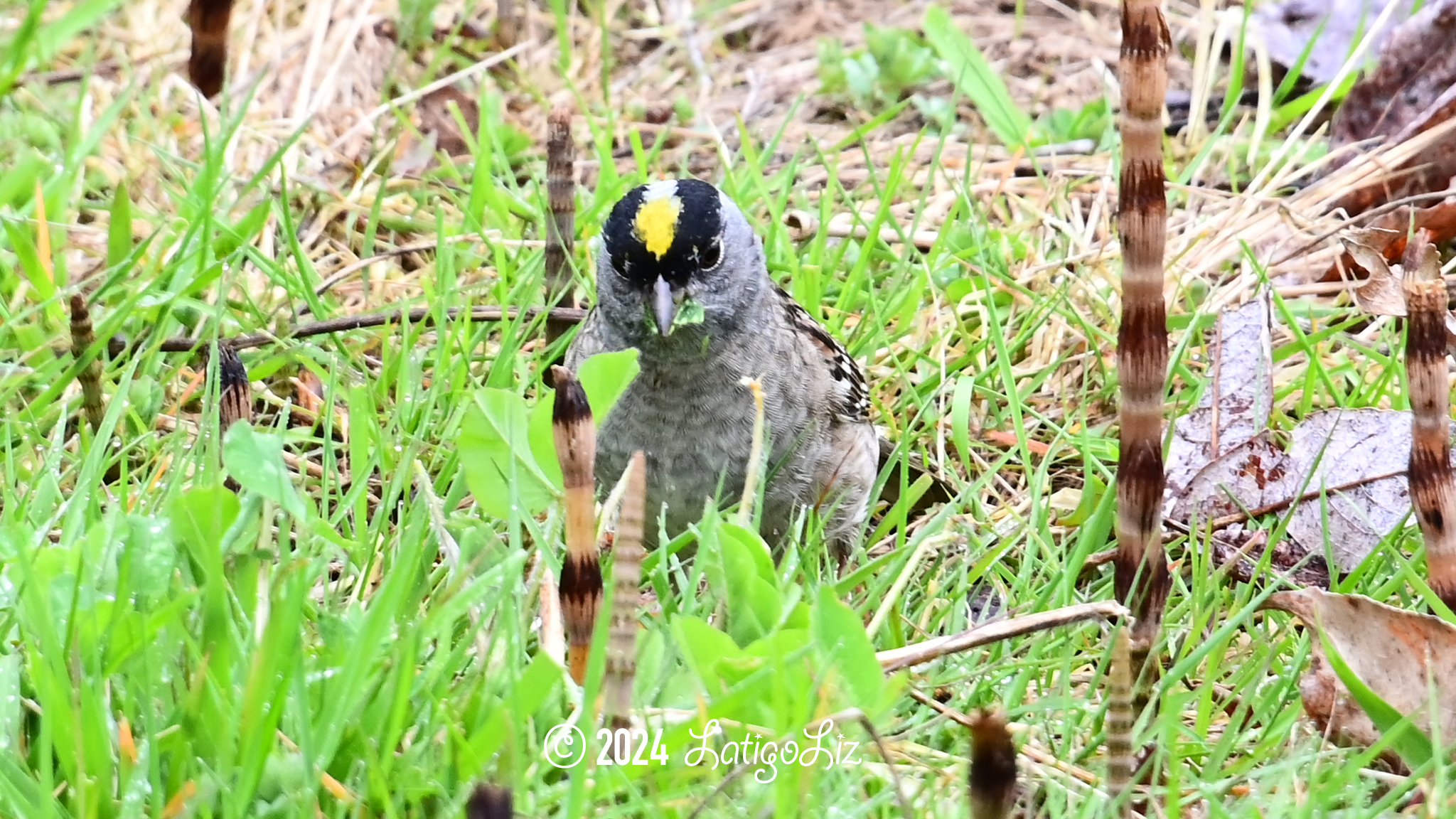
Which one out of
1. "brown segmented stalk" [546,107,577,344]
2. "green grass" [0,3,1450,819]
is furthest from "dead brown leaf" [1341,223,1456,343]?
"brown segmented stalk" [546,107,577,344]

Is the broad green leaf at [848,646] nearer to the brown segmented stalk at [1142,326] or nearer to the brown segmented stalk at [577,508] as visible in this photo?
the brown segmented stalk at [577,508]

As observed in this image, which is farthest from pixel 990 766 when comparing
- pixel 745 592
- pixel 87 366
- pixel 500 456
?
pixel 87 366

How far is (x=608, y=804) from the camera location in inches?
82.7

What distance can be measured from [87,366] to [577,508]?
1.85 meters

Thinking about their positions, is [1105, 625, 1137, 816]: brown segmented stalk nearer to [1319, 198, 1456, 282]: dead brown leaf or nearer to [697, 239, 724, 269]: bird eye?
[697, 239, 724, 269]: bird eye

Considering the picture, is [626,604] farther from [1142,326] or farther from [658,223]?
[658,223]

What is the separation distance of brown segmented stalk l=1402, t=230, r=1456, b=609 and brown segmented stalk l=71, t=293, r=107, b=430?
102 inches

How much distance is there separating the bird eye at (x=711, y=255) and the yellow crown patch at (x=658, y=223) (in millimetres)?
89

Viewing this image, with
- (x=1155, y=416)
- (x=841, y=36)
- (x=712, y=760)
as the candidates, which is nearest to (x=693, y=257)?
(x=1155, y=416)

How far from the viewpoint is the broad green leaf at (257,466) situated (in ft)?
7.52

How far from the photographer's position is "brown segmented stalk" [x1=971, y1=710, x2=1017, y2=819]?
154 cm

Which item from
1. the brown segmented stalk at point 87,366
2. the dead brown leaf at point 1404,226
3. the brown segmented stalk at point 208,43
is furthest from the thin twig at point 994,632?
the brown segmented stalk at point 208,43

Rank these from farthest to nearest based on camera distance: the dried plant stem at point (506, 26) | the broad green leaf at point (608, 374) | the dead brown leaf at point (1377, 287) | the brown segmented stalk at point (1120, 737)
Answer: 1. the dried plant stem at point (506, 26)
2. the dead brown leaf at point (1377, 287)
3. the broad green leaf at point (608, 374)
4. the brown segmented stalk at point (1120, 737)

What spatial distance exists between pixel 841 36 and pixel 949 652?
445cm
